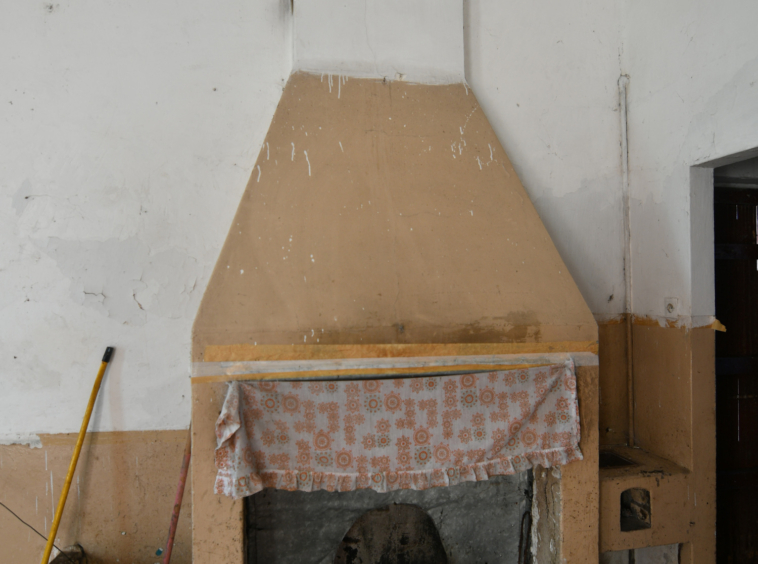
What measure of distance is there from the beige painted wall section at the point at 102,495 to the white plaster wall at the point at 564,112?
7.92ft

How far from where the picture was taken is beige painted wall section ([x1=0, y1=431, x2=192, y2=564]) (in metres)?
2.02

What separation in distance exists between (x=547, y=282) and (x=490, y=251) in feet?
1.02

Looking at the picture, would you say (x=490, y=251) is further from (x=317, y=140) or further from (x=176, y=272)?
(x=176, y=272)

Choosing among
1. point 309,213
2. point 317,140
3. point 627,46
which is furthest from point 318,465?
point 627,46

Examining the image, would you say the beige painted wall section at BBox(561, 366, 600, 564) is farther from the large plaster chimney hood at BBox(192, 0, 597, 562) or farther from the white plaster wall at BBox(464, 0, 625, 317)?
the white plaster wall at BBox(464, 0, 625, 317)

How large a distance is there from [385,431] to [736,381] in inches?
84.2

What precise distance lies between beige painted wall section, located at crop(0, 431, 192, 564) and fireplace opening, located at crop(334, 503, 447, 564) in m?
0.85

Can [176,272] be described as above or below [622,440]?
above

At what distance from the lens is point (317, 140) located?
74.3 inches

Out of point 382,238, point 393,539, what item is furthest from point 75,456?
point 382,238

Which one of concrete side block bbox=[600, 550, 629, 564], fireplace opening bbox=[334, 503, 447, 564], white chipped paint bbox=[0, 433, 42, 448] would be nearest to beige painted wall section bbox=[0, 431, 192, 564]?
white chipped paint bbox=[0, 433, 42, 448]

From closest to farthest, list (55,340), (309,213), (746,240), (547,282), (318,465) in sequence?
1. (318,465)
2. (309,213)
3. (547,282)
4. (55,340)
5. (746,240)

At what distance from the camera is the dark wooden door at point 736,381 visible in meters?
2.35

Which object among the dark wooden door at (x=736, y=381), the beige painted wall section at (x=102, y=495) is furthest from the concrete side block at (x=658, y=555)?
the beige painted wall section at (x=102, y=495)
